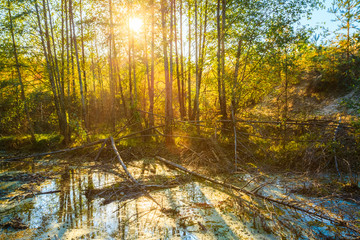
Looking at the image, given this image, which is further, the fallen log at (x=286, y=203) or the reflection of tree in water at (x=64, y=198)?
the reflection of tree in water at (x=64, y=198)

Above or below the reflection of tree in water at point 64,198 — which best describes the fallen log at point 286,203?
above

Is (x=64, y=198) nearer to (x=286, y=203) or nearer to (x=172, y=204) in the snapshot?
(x=172, y=204)

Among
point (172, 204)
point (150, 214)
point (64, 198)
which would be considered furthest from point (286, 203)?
point (64, 198)

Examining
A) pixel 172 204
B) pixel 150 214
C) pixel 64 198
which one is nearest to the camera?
pixel 150 214

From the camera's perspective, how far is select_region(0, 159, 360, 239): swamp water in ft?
10.7

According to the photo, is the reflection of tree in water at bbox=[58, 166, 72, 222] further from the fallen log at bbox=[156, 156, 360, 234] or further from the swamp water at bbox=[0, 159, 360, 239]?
the fallen log at bbox=[156, 156, 360, 234]

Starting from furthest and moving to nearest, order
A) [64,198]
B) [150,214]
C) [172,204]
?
[64,198], [172,204], [150,214]

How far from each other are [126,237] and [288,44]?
25.3 feet

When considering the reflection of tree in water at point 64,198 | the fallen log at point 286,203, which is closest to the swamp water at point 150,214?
the reflection of tree in water at point 64,198

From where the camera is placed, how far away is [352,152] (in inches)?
217

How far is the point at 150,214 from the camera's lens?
3.84 m

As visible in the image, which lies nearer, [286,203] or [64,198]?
[286,203]

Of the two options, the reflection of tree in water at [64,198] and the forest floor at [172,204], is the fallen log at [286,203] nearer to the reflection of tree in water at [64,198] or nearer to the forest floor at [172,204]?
the forest floor at [172,204]

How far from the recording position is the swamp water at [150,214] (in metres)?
3.25
